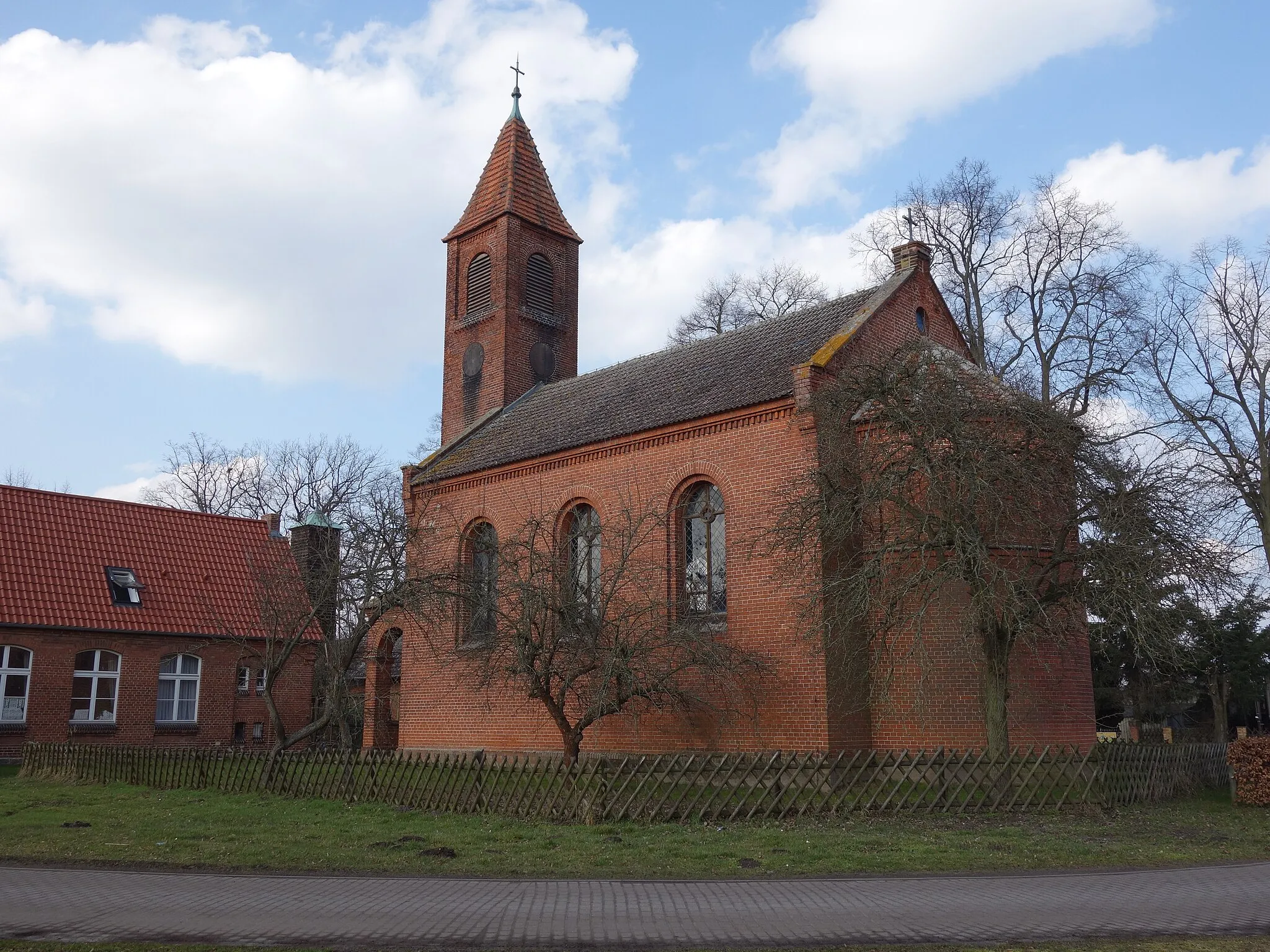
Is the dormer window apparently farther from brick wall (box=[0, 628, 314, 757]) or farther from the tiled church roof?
the tiled church roof

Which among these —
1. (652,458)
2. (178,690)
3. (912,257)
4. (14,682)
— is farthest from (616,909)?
(178,690)

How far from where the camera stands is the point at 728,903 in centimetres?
878

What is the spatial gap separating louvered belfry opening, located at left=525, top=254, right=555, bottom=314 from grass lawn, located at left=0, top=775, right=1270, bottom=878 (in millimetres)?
15906

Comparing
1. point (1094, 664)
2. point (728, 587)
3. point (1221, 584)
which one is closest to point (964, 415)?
point (1221, 584)

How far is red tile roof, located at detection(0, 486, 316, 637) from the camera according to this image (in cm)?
2655

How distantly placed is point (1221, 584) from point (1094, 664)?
15.0 meters

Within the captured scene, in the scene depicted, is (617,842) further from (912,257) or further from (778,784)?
(912,257)

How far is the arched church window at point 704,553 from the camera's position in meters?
19.3

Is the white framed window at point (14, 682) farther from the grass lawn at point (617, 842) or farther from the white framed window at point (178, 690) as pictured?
the grass lawn at point (617, 842)

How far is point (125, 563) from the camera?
2897 cm

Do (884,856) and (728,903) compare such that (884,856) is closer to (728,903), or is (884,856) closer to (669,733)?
(728,903)

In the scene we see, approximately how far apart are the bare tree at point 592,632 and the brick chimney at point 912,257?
759 centimetres

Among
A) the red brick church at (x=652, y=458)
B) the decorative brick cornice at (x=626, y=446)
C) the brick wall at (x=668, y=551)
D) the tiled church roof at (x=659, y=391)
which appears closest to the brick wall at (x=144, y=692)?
the red brick church at (x=652, y=458)

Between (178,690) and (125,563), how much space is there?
3860mm
